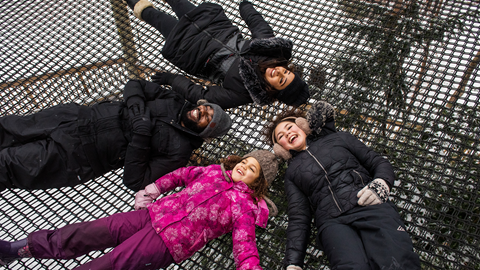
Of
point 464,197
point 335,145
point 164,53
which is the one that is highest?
point 164,53

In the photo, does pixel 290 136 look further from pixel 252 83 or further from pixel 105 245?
pixel 105 245

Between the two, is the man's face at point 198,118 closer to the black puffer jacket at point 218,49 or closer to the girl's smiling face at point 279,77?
the black puffer jacket at point 218,49

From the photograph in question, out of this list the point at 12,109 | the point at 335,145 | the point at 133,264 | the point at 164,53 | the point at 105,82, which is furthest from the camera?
the point at 105,82

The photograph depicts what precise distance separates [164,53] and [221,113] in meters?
0.52

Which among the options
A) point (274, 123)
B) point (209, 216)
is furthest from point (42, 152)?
point (274, 123)

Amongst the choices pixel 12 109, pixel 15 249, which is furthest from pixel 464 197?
pixel 12 109

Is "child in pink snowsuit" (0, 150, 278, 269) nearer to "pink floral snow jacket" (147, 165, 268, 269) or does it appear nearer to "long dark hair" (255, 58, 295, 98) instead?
"pink floral snow jacket" (147, 165, 268, 269)

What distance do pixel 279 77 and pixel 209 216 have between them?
671 mm

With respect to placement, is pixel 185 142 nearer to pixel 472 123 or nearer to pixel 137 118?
pixel 137 118

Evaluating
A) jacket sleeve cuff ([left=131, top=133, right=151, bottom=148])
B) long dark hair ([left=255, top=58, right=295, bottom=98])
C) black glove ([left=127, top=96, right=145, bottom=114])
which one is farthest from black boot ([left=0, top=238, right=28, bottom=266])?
long dark hair ([left=255, top=58, right=295, bottom=98])

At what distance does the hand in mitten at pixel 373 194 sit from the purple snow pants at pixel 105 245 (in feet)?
2.28

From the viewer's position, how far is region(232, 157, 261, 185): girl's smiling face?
3.83ft

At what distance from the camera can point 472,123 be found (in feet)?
4.36

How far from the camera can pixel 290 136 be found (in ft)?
3.84
